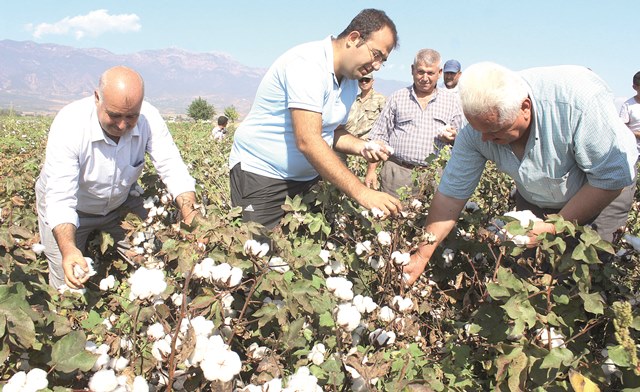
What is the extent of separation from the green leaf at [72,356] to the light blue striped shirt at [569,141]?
1701 millimetres

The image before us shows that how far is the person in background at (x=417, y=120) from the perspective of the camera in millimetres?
4270

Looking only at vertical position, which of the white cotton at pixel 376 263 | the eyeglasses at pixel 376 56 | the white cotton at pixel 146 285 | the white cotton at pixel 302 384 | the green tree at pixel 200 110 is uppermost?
the eyeglasses at pixel 376 56

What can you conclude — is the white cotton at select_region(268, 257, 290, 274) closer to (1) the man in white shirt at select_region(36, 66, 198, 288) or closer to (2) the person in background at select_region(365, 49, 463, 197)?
(1) the man in white shirt at select_region(36, 66, 198, 288)

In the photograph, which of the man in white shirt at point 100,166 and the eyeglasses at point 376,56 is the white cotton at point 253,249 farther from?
the eyeglasses at point 376,56

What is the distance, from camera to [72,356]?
1.25 metres

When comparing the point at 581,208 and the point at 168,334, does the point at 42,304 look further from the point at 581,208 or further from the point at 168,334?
the point at 581,208

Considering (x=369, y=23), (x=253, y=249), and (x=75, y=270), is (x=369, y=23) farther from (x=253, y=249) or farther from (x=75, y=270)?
(x=75, y=270)

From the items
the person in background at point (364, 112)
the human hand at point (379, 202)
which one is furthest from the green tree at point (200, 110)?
the human hand at point (379, 202)

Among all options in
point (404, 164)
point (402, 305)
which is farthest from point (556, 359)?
point (404, 164)

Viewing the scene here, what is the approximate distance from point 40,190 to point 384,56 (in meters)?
1.98

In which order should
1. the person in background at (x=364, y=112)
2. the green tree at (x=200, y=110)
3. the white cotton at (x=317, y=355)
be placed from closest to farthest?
the white cotton at (x=317, y=355)
the person in background at (x=364, y=112)
the green tree at (x=200, y=110)

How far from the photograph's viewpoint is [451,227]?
2486mm

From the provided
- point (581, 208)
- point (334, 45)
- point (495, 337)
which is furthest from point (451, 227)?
point (334, 45)

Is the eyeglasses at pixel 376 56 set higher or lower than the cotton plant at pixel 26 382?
higher
